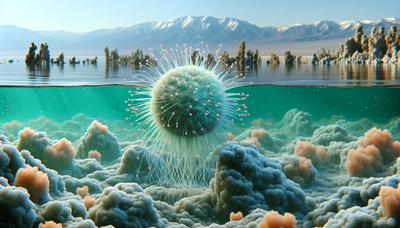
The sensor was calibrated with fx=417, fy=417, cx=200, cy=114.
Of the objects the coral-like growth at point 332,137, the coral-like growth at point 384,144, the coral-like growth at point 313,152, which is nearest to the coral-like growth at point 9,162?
the coral-like growth at point 313,152

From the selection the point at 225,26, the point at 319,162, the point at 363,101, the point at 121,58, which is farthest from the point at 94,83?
the point at 363,101

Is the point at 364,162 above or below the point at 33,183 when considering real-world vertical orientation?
below

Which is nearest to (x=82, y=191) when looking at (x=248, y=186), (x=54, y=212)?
(x=54, y=212)

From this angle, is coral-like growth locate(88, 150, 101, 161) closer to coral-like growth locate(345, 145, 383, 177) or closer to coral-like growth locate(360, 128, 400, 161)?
coral-like growth locate(345, 145, 383, 177)

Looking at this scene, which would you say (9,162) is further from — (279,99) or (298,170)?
(279,99)

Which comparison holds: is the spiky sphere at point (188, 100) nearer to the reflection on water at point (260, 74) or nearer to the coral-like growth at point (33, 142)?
the coral-like growth at point (33, 142)
